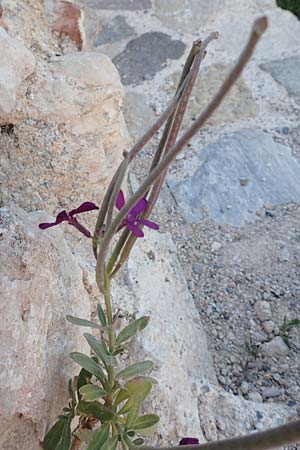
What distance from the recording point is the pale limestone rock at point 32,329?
0.69 meters

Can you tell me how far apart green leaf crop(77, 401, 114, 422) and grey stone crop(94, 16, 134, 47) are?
148 cm

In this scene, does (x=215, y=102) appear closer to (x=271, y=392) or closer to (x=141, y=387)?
(x=141, y=387)

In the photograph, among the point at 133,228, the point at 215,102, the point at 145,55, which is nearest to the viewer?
the point at 215,102

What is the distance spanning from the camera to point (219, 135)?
1631 mm

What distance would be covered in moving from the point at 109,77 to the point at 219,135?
0.57 metres

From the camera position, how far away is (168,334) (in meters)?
1.08

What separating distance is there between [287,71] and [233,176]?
0.48 meters

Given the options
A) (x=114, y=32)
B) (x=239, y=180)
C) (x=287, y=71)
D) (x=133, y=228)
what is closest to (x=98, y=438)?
(x=133, y=228)

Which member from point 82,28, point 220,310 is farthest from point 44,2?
point 220,310

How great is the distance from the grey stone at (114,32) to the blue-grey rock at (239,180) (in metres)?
0.62

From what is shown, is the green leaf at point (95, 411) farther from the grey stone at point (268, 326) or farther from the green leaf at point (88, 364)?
the grey stone at point (268, 326)

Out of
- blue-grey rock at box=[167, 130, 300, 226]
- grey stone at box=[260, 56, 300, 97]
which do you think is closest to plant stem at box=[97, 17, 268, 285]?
blue-grey rock at box=[167, 130, 300, 226]

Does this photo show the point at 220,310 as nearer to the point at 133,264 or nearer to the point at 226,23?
the point at 133,264

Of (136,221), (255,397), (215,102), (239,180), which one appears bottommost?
(255,397)
